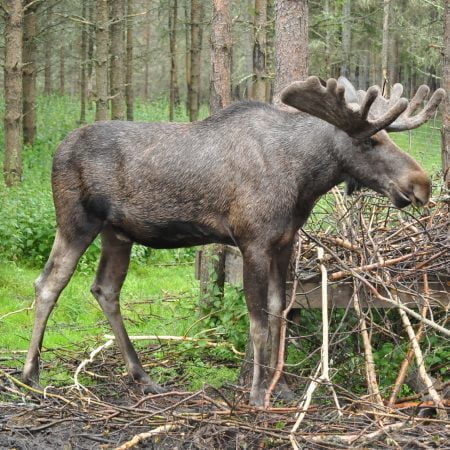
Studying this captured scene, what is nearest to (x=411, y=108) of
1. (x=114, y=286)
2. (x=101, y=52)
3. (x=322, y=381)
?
(x=322, y=381)

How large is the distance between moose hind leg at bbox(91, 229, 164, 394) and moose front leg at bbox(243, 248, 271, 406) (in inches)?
50.7

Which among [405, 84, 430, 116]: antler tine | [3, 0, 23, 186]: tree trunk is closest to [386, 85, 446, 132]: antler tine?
[405, 84, 430, 116]: antler tine

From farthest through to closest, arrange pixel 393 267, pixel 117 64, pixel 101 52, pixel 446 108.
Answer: pixel 117 64 → pixel 101 52 → pixel 446 108 → pixel 393 267

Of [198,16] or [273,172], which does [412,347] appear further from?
[198,16]

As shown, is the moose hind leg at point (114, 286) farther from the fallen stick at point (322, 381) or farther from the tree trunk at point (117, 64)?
the tree trunk at point (117, 64)

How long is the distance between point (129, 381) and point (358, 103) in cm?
293

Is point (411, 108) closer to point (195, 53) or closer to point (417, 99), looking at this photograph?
point (417, 99)

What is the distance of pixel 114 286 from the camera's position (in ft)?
24.0

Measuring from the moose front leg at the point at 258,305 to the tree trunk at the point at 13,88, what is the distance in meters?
10.4

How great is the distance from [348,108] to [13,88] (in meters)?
11.1

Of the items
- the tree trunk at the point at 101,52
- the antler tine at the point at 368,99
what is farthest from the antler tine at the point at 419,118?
the tree trunk at the point at 101,52

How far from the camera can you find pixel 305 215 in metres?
6.37

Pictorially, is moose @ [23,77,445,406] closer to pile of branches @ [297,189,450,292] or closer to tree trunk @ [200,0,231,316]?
pile of branches @ [297,189,450,292]

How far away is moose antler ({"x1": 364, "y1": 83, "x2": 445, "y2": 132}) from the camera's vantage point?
6012mm
